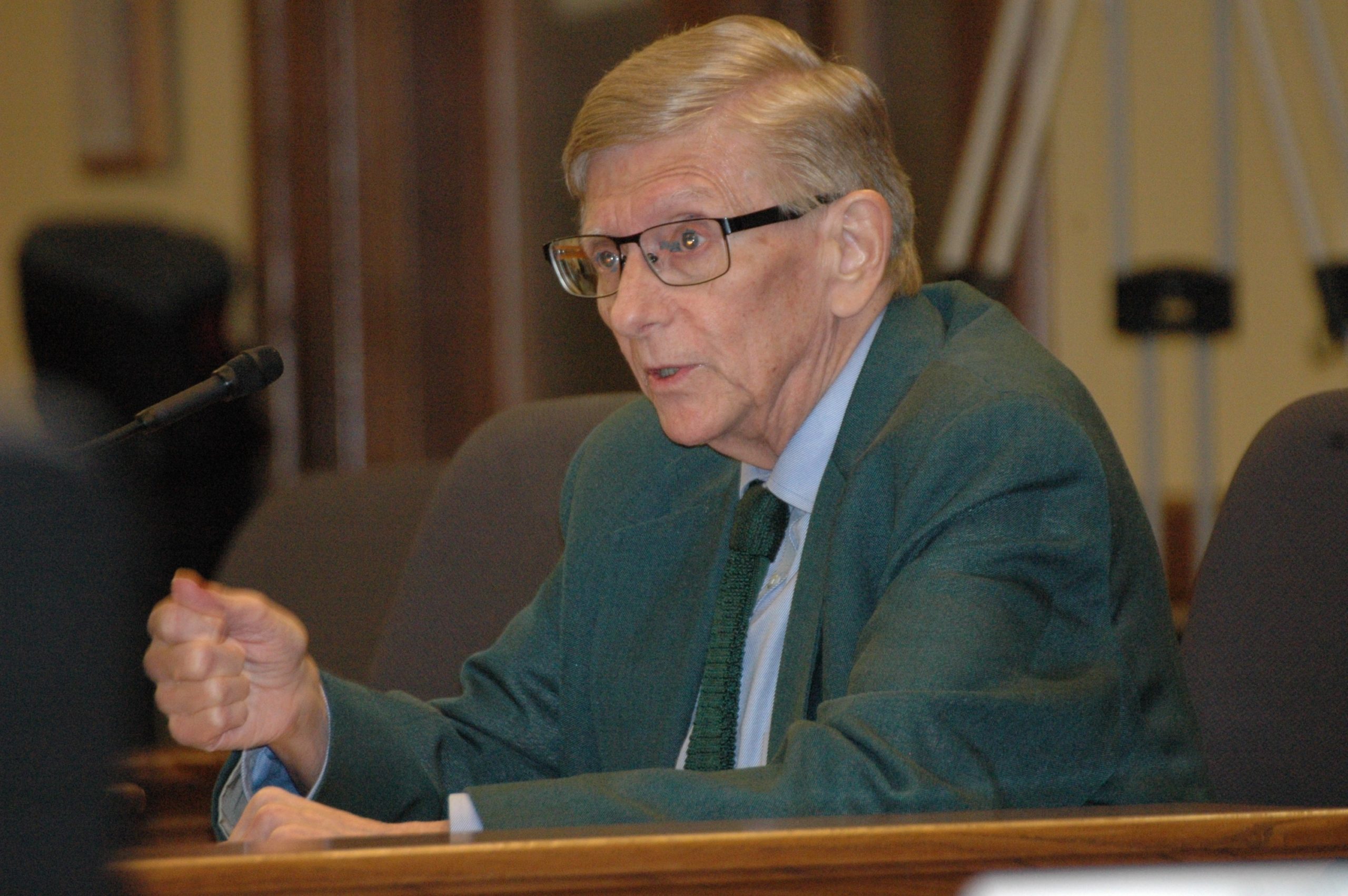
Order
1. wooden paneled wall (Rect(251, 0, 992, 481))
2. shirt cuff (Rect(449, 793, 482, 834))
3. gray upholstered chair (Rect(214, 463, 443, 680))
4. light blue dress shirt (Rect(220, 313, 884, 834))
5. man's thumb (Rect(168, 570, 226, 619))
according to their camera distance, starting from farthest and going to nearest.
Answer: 1. wooden paneled wall (Rect(251, 0, 992, 481))
2. gray upholstered chair (Rect(214, 463, 443, 680))
3. light blue dress shirt (Rect(220, 313, 884, 834))
4. man's thumb (Rect(168, 570, 226, 619))
5. shirt cuff (Rect(449, 793, 482, 834))

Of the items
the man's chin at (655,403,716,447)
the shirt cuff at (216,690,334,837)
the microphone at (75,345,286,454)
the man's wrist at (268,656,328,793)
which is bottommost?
the shirt cuff at (216,690,334,837)

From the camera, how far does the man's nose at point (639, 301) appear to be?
151 cm

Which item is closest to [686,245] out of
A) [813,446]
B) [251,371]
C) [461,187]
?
[813,446]

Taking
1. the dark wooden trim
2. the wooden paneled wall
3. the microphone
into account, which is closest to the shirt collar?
the microphone

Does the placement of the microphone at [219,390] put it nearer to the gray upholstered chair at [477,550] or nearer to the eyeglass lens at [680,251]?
the eyeglass lens at [680,251]

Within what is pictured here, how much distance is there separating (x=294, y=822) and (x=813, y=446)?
0.64m

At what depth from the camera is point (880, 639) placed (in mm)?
1179

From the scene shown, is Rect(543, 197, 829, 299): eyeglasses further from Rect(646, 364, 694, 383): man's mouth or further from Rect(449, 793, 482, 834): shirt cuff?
Rect(449, 793, 482, 834): shirt cuff

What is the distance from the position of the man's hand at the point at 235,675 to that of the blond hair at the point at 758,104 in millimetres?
587

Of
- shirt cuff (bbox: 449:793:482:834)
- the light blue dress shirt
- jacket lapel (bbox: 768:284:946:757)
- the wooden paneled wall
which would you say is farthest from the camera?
the wooden paneled wall

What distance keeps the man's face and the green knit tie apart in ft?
0.31

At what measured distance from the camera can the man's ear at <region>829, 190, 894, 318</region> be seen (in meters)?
1.53

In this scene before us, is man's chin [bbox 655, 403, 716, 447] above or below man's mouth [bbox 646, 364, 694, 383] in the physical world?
below

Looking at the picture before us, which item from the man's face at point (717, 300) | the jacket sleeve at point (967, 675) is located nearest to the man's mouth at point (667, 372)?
the man's face at point (717, 300)
